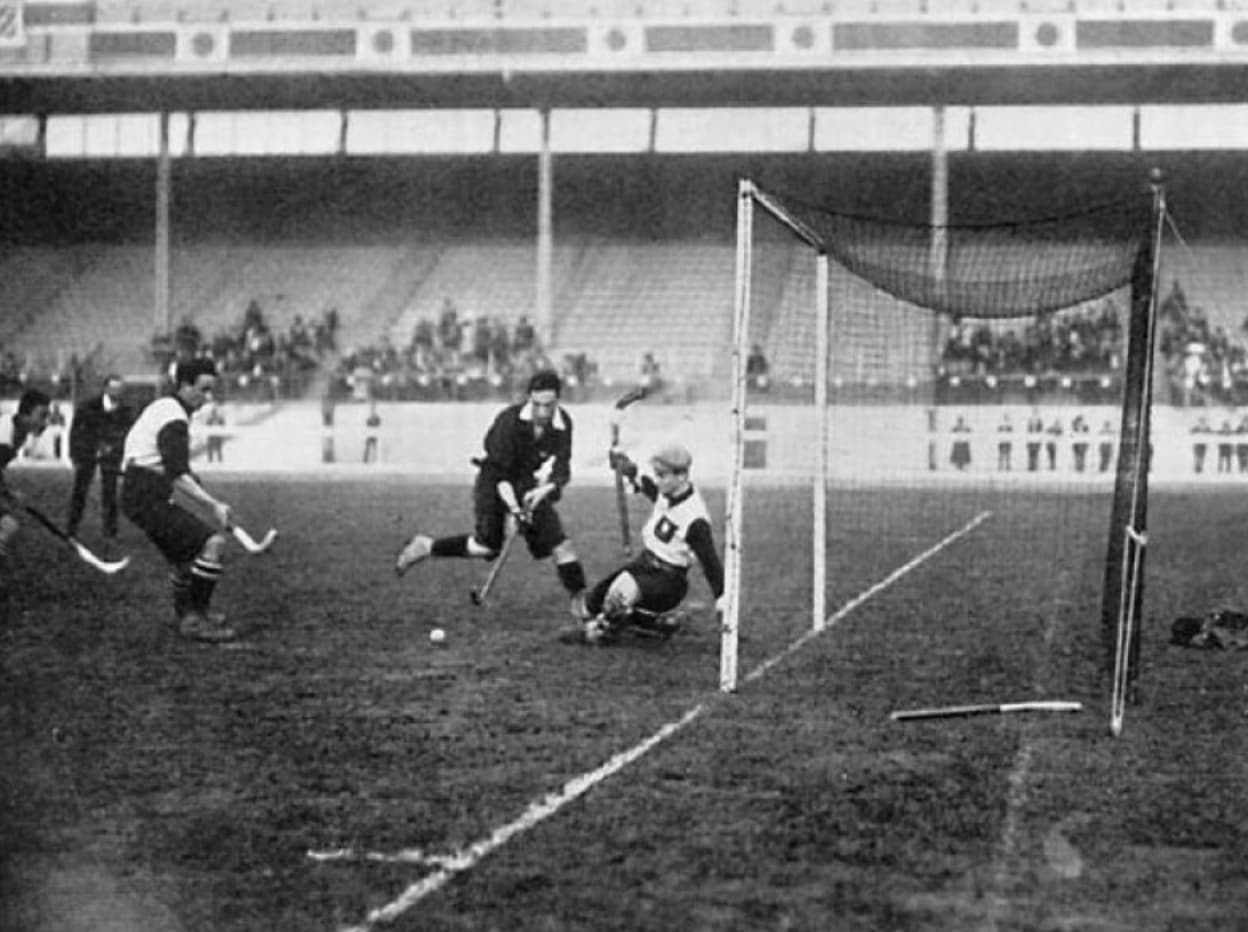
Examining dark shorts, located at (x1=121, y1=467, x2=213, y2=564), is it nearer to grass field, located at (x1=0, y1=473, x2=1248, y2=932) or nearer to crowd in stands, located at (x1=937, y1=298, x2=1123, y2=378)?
grass field, located at (x1=0, y1=473, x2=1248, y2=932)

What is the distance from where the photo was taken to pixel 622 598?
11078 millimetres

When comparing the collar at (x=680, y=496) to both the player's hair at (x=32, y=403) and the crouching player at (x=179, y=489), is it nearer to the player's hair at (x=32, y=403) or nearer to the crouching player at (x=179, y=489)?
the crouching player at (x=179, y=489)

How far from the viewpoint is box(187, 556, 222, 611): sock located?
1124cm

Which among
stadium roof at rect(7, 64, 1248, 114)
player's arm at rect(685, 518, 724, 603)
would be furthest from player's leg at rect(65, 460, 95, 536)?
stadium roof at rect(7, 64, 1248, 114)

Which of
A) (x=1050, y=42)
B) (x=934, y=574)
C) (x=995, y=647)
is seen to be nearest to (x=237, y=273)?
(x=1050, y=42)

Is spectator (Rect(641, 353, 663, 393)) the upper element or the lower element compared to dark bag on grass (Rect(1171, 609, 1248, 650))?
upper

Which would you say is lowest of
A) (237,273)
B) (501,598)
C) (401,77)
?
(501,598)

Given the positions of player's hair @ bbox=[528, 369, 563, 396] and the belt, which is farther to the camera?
player's hair @ bbox=[528, 369, 563, 396]

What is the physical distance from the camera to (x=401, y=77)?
39094mm

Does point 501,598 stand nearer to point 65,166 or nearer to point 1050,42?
point 1050,42

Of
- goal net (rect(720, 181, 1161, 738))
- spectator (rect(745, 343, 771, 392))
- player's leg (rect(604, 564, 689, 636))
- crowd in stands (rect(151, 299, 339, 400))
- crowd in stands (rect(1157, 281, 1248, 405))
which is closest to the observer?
goal net (rect(720, 181, 1161, 738))

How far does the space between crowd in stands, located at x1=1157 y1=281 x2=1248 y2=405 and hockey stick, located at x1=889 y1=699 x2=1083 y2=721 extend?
24319 mm

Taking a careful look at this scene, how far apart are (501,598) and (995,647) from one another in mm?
4165

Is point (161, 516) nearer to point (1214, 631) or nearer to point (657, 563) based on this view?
point (657, 563)
